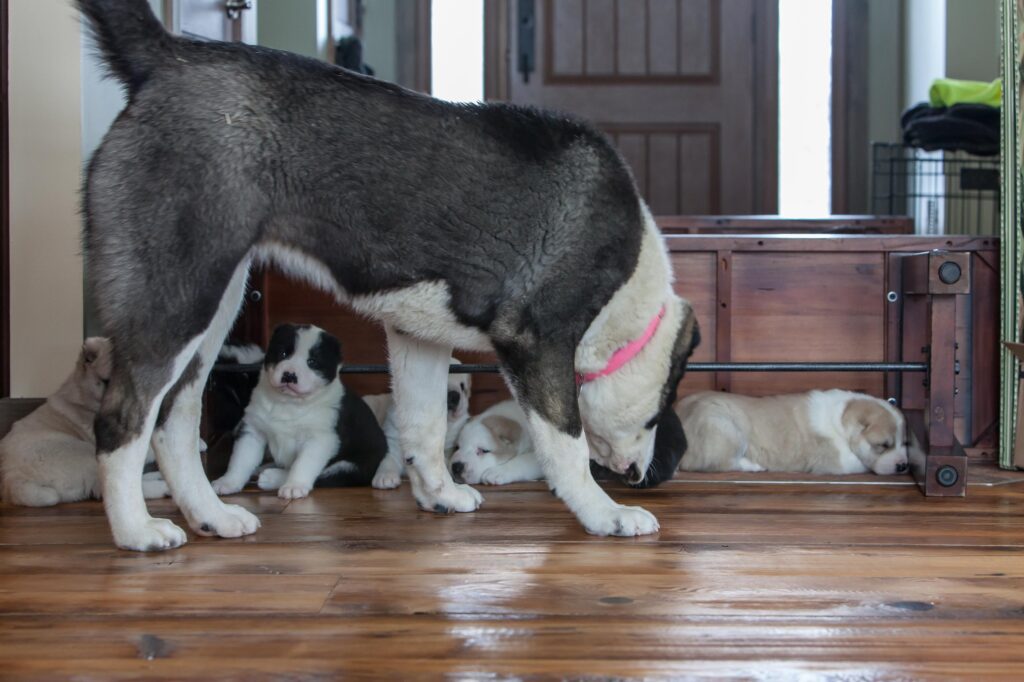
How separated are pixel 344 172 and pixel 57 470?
116cm

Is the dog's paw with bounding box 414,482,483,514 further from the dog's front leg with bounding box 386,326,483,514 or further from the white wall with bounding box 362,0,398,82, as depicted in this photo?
the white wall with bounding box 362,0,398,82

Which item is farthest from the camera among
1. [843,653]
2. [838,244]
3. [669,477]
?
[838,244]

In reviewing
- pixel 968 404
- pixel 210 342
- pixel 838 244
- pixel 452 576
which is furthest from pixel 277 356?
pixel 968 404

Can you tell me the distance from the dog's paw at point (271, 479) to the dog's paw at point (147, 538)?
727 mm

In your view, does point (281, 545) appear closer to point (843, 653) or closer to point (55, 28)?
point (843, 653)

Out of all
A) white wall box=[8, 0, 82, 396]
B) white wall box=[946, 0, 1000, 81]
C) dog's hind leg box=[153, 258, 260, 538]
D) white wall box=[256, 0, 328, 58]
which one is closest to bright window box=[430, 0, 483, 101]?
white wall box=[256, 0, 328, 58]

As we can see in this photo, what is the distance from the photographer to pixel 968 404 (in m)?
3.38

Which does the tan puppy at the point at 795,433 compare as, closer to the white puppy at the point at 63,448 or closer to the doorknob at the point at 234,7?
the white puppy at the point at 63,448

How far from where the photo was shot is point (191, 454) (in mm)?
2379

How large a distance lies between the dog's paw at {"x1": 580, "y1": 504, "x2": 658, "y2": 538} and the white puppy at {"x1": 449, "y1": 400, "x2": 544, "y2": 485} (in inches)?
26.2

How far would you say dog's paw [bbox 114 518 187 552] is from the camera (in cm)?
221

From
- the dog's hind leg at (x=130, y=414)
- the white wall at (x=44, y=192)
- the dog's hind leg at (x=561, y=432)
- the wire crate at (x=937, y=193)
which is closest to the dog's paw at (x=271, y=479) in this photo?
the white wall at (x=44, y=192)

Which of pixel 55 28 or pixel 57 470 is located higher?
pixel 55 28

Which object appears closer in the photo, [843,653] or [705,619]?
[843,653]
